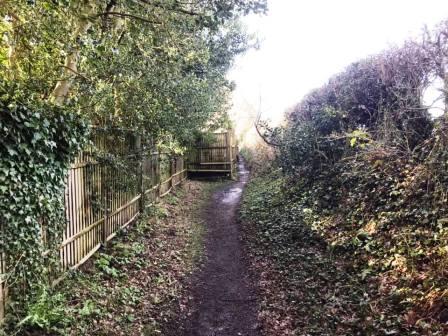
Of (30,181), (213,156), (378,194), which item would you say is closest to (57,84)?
(30,181)

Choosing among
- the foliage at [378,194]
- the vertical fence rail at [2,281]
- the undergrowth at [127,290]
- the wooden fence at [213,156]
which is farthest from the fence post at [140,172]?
the wooden fence at [213,156]

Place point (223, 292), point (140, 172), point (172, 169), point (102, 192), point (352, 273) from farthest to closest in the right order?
point (172, 169) → point (140, 172) → point (102, 192) → point (223, 292) → point (352, 273)

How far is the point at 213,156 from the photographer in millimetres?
17719

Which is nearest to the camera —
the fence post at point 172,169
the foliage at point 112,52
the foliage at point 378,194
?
the foliage at point 378,194

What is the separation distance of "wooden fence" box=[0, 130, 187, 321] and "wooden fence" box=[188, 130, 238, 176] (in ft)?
25.9

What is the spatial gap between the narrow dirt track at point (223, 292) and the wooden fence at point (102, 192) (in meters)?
2.00

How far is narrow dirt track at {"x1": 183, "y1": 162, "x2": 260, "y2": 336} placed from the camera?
4355mm

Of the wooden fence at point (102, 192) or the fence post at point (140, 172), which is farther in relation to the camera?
the fence post at point (140, 172)

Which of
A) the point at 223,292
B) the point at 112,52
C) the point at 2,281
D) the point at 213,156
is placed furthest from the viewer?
the point at 213,156

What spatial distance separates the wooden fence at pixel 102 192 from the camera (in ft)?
16.5

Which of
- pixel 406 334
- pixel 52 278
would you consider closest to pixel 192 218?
pixel 52 278

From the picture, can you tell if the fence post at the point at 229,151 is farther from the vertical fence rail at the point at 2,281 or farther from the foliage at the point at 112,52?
the vertical fence rail at the point at 2,281

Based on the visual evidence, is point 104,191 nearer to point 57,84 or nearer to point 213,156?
point 57,84

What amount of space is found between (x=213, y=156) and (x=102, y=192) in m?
11.6
